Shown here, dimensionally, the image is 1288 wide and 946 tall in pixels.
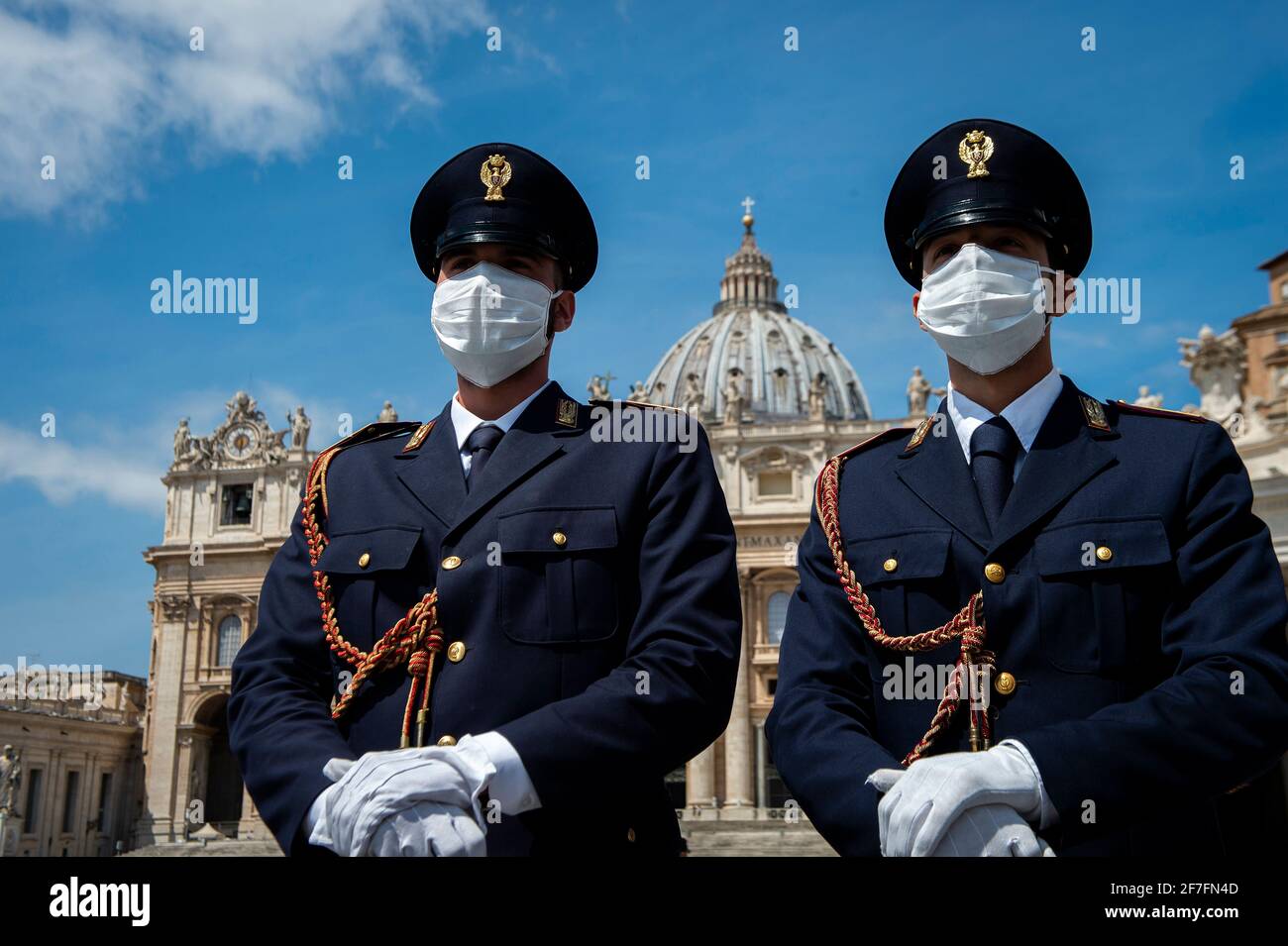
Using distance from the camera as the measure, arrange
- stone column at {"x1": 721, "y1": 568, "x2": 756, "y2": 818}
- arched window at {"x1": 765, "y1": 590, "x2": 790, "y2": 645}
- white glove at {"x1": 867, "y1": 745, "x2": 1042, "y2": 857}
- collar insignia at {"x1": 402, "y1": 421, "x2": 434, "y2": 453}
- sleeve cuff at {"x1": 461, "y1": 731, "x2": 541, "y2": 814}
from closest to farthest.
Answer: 1. white glove at {"x1": 867, "y1": 745, "x2": 1042, "y2": 857}
2. sleeve cuff at {"x1": 461, "y1": 731, "x2": 541, "y2": 814}
3. collar insignia at {"x1": 402, "y1": 421, "x2": 434, "y2": 453}
4. stone column at {"x1": 721, "y1": 568, "x2": 756, "y2": 818}
5. arched window at {"x1": 765, "y1": 590, "x2": 790, "y2": 645}

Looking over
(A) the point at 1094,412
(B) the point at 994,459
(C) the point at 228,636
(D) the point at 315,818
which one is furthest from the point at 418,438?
(C) the point at 228,636

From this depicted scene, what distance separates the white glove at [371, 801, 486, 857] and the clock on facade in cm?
4513

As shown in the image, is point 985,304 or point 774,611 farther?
point 774,611

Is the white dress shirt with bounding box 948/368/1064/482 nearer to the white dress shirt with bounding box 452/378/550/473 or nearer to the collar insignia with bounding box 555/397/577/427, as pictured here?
the collar insignia with bounding box 555/397/577/427

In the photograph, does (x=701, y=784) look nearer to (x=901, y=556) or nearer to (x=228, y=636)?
(x=228, y=636)

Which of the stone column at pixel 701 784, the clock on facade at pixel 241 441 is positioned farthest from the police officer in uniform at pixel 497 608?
the clock on facade at pixel 241 441

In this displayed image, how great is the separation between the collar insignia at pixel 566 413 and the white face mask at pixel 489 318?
0.24 meters

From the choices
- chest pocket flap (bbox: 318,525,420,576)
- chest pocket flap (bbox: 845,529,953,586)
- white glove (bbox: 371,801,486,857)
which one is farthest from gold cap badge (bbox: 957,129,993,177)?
white glove (bbox: 371,801,486,857)

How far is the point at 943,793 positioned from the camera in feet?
10.3

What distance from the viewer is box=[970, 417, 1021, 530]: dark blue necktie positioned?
401cm

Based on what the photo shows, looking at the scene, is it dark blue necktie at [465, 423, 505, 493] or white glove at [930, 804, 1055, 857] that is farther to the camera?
dark blue necktie at [465, 423, 505, 493]

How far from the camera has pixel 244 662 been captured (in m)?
4.20

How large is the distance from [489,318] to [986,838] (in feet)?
6.84
